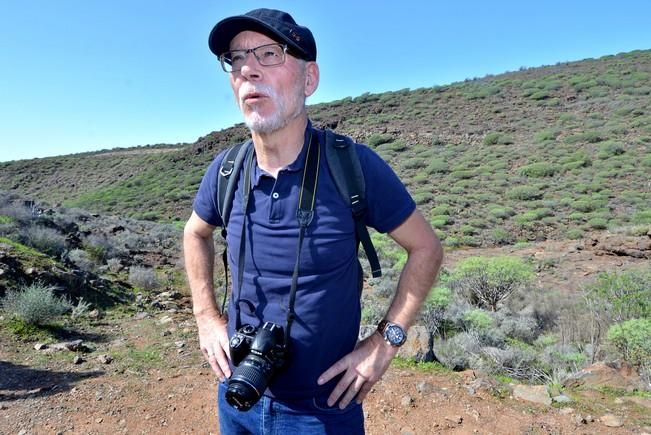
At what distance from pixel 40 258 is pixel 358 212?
7550 mm

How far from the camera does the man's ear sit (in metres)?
1.67

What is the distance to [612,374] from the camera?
15.2ft

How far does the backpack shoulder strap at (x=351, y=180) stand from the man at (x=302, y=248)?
27 millimetres

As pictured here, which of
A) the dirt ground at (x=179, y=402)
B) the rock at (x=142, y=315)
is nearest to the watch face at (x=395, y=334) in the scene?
the dirt ground at (x=179, y=402)

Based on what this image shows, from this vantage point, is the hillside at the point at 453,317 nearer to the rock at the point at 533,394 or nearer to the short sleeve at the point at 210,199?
the rock at the point at 533,394

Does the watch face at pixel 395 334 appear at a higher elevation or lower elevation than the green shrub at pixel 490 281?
higher

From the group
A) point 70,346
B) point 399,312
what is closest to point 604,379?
point 399,312

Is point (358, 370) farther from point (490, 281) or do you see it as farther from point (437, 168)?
point (437, 168)

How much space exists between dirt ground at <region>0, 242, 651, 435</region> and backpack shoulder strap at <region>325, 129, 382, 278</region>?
2645mm

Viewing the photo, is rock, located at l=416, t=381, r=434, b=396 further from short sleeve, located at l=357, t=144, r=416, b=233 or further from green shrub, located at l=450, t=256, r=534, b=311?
green shrub, located at l=450, t=256, r=534, b=311

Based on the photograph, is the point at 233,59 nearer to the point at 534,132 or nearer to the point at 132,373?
the point at 132,373

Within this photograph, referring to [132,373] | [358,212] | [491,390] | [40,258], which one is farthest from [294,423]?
[40,258]

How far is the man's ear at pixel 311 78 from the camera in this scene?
1675 mm

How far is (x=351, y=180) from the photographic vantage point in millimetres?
1507
